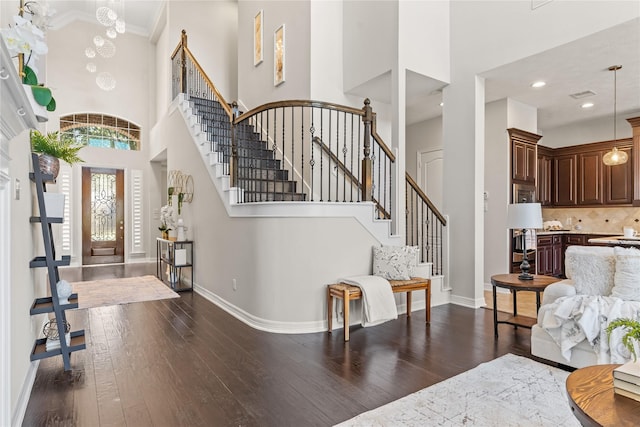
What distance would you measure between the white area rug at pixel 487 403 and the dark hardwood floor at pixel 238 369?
0.43 ft

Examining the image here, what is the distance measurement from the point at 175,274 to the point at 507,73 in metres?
5.88

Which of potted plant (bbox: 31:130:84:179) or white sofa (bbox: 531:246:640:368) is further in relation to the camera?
potted plant (bbox: 31:130:84:179)

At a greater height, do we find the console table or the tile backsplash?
the tile backsplash

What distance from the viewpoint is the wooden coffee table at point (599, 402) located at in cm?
134

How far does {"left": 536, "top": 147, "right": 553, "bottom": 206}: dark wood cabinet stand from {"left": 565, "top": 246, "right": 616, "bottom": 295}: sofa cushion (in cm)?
473

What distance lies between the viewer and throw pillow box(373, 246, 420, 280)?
4.11 meters

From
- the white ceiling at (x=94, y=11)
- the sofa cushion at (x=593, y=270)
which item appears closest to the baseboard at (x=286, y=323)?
the sofa cushion at (x=593, y=270)

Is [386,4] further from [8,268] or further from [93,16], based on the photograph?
[93,16]

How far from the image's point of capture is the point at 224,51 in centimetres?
897

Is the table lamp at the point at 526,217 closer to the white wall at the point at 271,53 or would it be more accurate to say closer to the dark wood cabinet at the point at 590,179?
the white wall at the point at 271,53

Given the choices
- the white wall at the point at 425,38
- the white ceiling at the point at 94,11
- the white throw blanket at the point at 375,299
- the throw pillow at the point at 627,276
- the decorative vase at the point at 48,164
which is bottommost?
the white throw blanket at the point at 375,299

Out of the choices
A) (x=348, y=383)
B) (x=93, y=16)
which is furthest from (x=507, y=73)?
(x=93, y=16)

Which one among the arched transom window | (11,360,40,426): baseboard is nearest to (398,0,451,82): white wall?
(11,360,40,426): baseboard

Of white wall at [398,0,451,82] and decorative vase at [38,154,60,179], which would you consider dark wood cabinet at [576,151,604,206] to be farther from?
decorative vase at [38,154,60,179]
